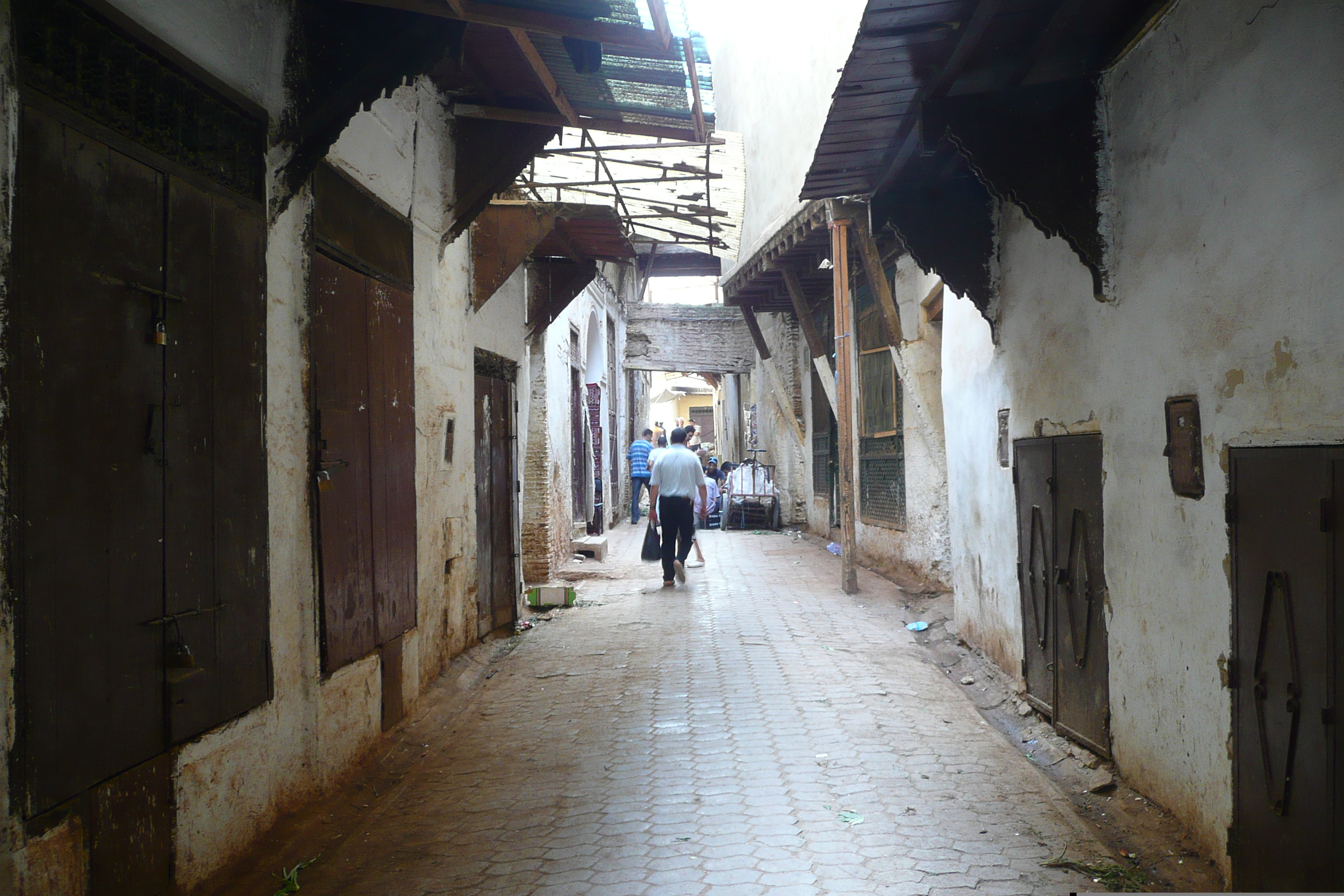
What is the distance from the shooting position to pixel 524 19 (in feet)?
12.5

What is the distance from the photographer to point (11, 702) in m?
2.19

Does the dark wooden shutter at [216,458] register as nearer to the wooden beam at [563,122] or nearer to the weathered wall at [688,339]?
the wooden beam at [563,122]

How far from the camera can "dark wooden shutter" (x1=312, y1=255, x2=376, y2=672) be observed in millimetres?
4004

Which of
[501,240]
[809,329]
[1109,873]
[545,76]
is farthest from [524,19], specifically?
[809,329]

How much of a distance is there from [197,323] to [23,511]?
99cm

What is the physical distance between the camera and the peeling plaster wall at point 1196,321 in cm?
262

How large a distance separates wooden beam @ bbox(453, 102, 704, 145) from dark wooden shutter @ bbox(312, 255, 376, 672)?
1834 millimetres

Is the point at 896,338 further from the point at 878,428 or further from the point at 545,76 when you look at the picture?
the point at 545,76

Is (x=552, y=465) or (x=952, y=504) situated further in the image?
(x=552, y=465)

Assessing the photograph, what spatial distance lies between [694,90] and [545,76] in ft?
3.00

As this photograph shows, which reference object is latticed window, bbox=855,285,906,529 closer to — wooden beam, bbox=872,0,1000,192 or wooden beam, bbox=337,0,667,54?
wooden beam, bbox=872,0,1000,192

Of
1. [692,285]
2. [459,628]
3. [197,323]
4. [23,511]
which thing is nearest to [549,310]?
[459,628]

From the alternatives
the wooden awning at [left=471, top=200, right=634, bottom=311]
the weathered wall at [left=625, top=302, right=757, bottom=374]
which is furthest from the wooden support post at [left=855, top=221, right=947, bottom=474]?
the weathered wall at [left=625, top=302, right=757, bottom=374]

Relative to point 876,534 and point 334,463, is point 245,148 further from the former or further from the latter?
point 876,534
